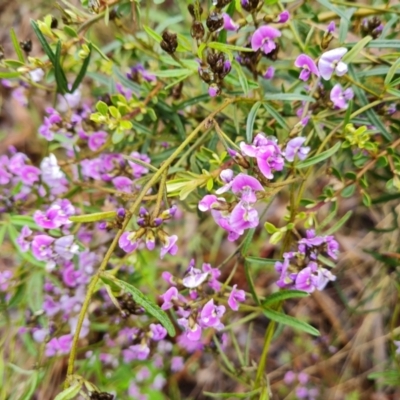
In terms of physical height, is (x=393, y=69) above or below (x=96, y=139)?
above

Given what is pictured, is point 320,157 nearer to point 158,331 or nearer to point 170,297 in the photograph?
point 170,297

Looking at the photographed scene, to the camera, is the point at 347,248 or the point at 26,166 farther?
the point at 347,248

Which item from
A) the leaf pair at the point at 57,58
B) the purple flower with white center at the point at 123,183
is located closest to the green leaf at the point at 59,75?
the leaf pair at the point at 57,58

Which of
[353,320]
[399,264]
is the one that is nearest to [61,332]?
[399,264]

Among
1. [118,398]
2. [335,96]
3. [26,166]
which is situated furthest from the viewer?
[118,398]

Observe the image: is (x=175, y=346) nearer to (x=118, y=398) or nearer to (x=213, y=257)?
(x=118, y=398)

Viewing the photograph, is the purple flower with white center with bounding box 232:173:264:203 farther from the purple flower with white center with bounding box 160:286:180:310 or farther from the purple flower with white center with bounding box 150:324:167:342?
the purple flower with white center with bounding box 150:324:167:342

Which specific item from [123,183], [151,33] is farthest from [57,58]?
[123,183]
